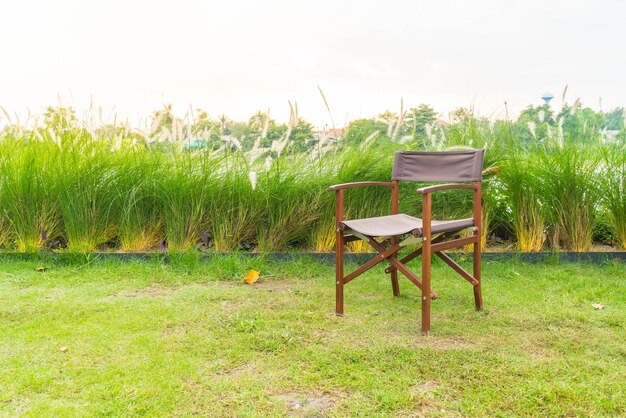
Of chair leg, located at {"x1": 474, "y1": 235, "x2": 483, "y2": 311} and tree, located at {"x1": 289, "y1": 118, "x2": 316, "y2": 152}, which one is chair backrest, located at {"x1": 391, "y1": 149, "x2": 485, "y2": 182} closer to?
chair leg, located at {"x1": 474, "y1": 235, "x2": 483, "y2": 311}

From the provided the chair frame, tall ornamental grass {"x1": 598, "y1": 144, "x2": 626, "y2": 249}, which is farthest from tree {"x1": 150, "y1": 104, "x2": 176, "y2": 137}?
tall ornamental grass {"x1": 598, "y1": 144, "x2": 626, "y2": 249}

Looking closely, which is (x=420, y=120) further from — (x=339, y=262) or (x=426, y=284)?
(x=426, y=284)

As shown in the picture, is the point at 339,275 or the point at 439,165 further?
the point at 439,165

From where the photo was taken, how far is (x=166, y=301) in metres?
3.14

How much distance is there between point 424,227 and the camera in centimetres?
254

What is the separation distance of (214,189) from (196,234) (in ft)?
1.23

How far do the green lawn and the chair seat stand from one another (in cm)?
44

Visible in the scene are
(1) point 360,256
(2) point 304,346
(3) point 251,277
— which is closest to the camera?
(2) point 304,346

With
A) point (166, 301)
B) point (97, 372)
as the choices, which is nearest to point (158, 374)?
point (97, 372)

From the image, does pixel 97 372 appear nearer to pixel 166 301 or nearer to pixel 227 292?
pixel 166 301

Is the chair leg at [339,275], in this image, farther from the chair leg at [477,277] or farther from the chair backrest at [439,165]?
the chair leg at [477,277]

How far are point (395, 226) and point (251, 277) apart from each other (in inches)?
46.1

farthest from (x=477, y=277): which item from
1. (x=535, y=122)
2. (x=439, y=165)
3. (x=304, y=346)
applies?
(x=535, y=122)

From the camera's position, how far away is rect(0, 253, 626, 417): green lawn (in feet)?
6.17
